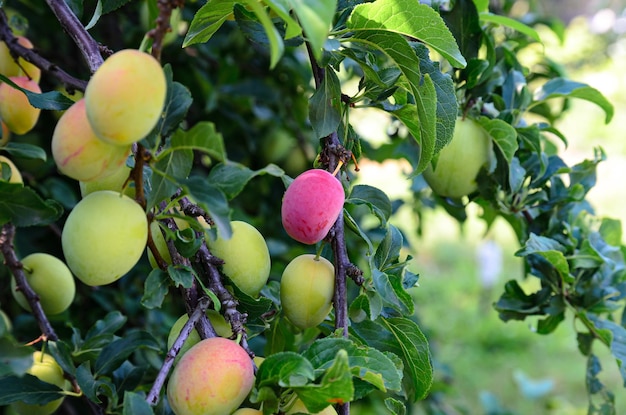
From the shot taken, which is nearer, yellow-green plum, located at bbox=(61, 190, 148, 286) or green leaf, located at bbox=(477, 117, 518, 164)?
yellow-green plum, located at bbox=(61, 190, 148, 286)

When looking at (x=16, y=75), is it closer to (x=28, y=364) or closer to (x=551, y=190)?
(x=28, y=364)

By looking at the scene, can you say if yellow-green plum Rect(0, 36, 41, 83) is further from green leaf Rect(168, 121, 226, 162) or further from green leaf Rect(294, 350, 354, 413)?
green leaf Rect(294, 350, 354, 413)

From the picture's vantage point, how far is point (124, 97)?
445 millimetres

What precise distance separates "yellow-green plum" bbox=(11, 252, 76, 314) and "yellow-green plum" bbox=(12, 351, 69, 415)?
10cm

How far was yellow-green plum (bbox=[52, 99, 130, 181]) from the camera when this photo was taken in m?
0.48

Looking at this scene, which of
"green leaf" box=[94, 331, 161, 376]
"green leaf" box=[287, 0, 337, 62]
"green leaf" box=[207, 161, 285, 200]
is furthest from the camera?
"green leaf" box=[94, 331, 161, 376]

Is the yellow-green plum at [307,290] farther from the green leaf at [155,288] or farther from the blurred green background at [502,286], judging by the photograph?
the blurred green background at [502,286]

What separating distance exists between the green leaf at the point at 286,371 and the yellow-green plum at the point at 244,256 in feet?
0.37

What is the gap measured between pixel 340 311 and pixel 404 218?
12.6 ft

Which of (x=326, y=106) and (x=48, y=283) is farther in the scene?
(x=48, y=283)

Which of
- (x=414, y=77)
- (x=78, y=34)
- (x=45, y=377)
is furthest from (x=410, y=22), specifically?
(x=45, y=377)

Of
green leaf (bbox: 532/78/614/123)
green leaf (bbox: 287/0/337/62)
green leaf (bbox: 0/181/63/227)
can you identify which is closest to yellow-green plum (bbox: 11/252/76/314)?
green leaf (bbox: 0/181/63/227)

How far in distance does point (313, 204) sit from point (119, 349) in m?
0.31

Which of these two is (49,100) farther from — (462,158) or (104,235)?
(462,158)
